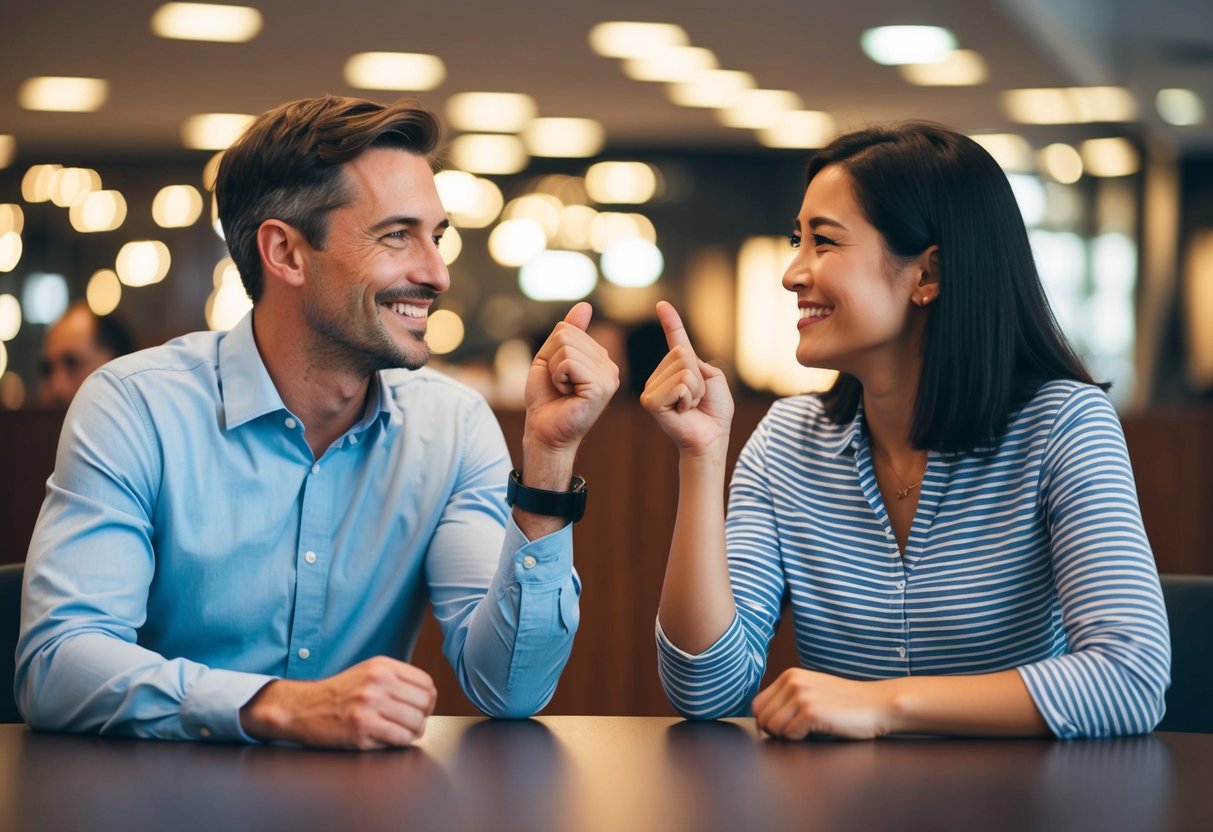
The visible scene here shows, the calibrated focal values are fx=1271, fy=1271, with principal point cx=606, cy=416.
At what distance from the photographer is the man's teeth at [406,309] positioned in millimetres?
1589

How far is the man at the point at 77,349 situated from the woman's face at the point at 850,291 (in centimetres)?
258

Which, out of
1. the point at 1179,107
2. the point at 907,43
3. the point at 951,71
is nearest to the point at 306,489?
the point at 907,43

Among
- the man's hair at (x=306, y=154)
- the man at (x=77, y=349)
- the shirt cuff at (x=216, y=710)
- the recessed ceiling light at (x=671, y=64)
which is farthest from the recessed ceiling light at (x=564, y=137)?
the shirt cuff at (x=216, y=710)

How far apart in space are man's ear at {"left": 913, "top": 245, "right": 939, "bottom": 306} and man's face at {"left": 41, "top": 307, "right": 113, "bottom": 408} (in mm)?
2679

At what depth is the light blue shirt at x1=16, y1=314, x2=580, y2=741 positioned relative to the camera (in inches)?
52.5

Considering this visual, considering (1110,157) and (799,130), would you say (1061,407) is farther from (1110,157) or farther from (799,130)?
(1110,157)

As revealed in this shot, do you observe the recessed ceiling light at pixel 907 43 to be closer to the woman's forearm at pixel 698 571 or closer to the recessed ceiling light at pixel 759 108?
the recessed ceiling light at pixel 759 108

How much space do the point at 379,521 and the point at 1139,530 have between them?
2.79ft

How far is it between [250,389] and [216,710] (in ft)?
1.62

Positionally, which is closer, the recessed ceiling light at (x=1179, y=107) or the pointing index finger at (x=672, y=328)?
the pointing index finger at (x=672, y=328)

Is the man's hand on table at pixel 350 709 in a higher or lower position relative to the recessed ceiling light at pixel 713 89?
lower

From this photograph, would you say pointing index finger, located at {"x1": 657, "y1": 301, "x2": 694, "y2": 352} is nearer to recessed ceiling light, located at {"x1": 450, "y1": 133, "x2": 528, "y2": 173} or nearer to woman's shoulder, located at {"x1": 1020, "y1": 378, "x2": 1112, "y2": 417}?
woman's shoulder, located at {"x1": 1020, "y1": 378, "x2": 1112, "y2": 417}

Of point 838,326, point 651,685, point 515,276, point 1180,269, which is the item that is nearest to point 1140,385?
point 1180,269

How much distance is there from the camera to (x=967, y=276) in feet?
4.95
